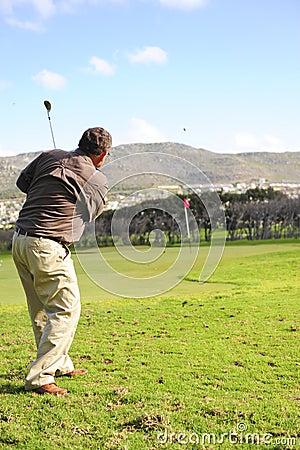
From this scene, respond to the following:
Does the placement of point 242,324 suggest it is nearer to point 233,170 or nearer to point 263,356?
point 263,356

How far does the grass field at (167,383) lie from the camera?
3803 mm

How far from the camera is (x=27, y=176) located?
5020mm

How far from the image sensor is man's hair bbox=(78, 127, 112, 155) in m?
4.94

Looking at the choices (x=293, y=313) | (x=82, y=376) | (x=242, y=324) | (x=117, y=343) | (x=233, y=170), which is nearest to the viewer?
(x=82, y=376)

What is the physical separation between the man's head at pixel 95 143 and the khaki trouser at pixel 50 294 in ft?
3.00

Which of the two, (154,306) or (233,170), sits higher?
(233,170)

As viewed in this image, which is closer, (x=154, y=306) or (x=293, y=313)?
(x=293, y=313)

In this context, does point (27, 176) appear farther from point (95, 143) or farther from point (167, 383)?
point (167, 383)

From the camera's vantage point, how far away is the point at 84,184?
491 centimetres

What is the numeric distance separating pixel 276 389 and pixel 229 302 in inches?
224

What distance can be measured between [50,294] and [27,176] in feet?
3.71

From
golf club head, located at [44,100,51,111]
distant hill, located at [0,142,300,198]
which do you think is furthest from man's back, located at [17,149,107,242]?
distant hill, located at [0,142,300,198]

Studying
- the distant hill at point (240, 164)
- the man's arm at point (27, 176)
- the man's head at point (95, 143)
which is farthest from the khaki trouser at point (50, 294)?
the distant hill at point (240, 164)

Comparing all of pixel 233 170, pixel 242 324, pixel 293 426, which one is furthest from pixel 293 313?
pixel 233 170
